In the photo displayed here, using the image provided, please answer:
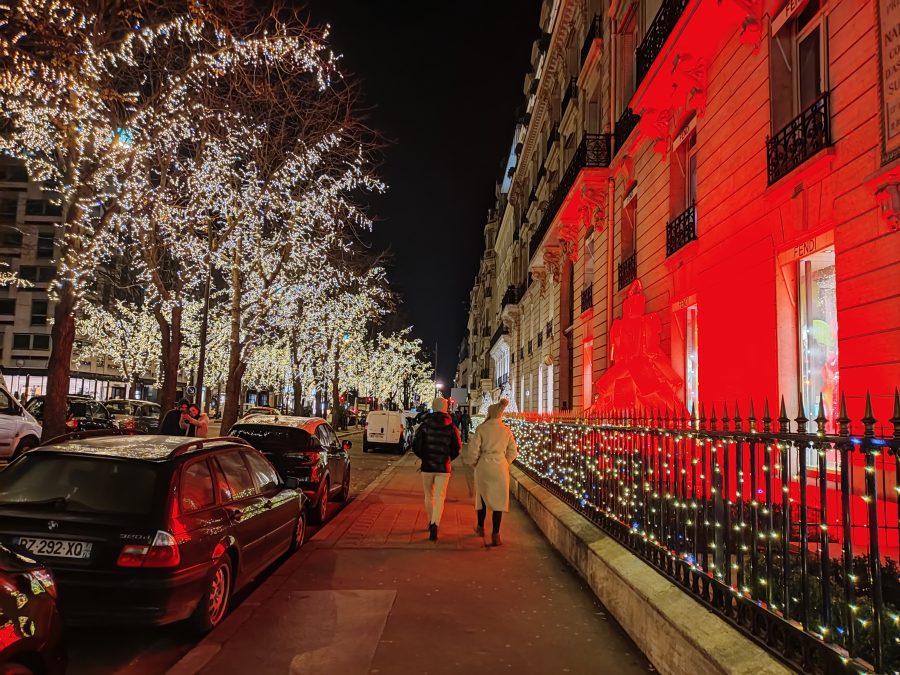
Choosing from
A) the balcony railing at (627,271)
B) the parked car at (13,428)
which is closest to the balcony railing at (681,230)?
the balcony railing at (627,271)

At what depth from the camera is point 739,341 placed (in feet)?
35.4

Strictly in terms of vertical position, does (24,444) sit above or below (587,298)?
below

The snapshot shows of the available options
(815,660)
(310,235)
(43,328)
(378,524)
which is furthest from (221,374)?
(815,660)

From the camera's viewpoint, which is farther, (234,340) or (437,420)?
(234,340)

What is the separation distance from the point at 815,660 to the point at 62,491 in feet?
17.1

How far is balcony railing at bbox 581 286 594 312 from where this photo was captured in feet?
67.3

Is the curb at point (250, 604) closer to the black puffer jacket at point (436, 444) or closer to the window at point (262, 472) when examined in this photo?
the window at point (262, 472)

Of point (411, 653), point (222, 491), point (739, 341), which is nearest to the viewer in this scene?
point (411, 653)

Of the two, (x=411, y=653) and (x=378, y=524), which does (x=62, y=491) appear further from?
(x=378, y=524)

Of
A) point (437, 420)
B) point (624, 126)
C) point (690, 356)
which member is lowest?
point (437, 420)

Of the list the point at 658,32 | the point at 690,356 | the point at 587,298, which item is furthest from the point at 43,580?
the point at 587,298

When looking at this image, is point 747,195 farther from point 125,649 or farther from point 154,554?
point 125,649

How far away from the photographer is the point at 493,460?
9.18 metres

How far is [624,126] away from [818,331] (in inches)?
387
